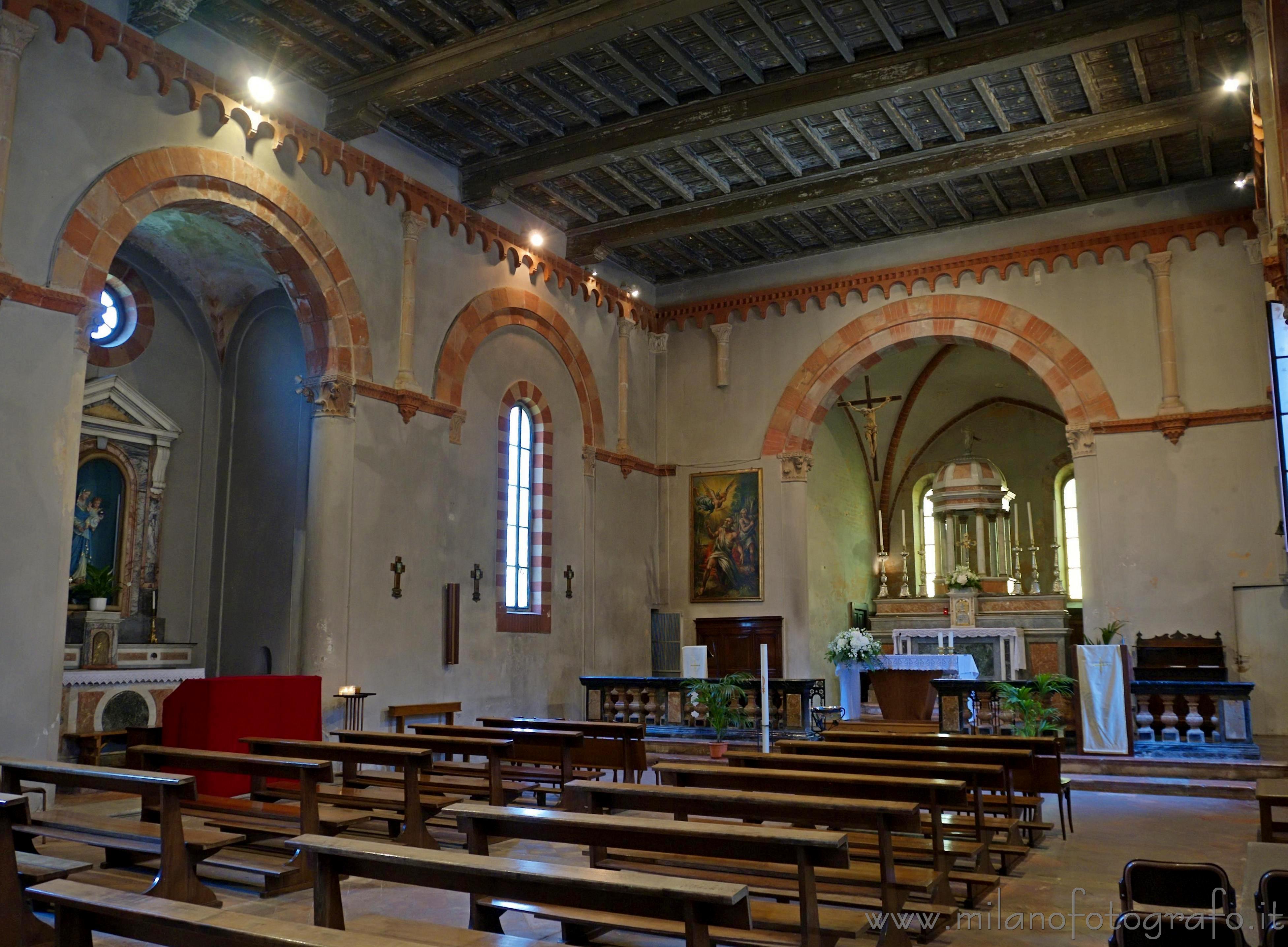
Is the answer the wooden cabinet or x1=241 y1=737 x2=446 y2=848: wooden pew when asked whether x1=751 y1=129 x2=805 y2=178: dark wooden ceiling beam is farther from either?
x1=241 y1=737 x2=446 y2=848: wooden pew

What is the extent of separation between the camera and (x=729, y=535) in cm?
1675

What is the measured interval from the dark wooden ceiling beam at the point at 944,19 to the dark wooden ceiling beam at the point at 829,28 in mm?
919

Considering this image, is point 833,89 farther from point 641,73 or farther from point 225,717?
point 225,717

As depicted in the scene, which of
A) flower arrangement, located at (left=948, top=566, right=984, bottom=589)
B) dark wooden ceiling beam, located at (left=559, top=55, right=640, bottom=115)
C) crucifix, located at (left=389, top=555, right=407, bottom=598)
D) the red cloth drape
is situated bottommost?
the red cloth drape

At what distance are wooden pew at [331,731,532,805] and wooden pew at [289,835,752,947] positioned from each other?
113 inches

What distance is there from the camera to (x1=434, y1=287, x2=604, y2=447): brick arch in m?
13.0

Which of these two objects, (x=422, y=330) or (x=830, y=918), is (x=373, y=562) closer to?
(x=422, y=330)

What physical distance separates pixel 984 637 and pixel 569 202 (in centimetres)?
967

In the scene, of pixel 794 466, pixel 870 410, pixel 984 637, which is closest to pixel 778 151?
pixel 794 466

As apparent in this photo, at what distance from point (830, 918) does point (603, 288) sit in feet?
42.8

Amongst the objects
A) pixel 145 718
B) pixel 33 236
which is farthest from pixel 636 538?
pixel 33 236

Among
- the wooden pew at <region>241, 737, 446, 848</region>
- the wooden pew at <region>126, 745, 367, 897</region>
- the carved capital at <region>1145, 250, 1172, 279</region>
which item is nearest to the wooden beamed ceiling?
the carved capital at <region>1145, 250, 1172, 279</region>

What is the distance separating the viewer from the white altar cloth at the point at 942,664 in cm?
1416

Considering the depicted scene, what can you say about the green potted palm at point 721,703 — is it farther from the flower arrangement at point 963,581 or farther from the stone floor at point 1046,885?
the flower arrangement at point 963,581
